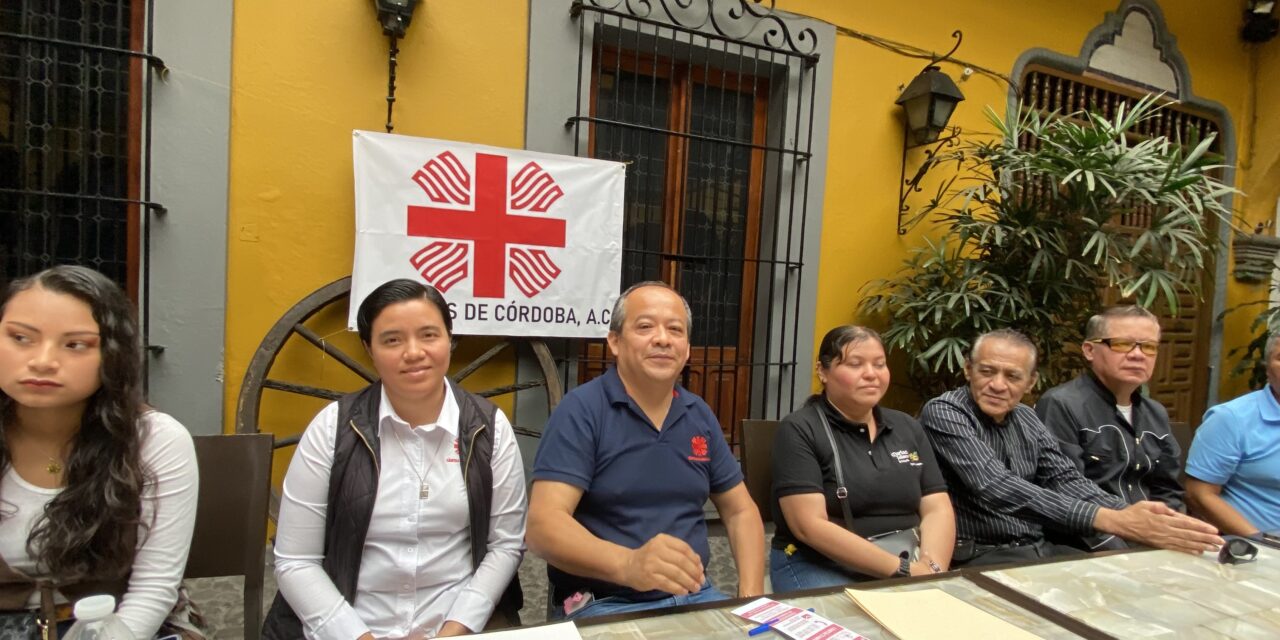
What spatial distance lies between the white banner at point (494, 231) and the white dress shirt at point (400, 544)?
52.5 inches

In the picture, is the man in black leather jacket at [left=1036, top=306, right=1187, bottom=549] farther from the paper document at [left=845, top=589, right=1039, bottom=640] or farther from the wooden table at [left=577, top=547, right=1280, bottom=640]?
the paper document at [left=845, top=589, right=1039, bottom=640]

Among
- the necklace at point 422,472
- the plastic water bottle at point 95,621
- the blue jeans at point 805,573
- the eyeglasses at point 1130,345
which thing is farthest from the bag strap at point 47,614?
the eyeglasses at point 1130,345

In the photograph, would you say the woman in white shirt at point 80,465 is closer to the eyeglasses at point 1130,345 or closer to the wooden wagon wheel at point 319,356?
the wooden wagon wheel at point 319,356

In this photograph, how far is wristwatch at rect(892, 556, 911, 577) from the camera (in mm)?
1774

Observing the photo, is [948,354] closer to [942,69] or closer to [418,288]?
[942,69]

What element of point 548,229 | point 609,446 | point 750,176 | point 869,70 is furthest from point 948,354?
point 609,446

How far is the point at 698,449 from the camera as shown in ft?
5.83

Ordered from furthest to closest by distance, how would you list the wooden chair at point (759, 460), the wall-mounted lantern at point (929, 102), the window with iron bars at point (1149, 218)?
the window with iron bars at point (1149, 218) → the wall-mounted lantern at point (929, 102) → the wooden chair at point (759, 460)

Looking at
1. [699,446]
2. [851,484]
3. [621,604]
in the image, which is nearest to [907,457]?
[851,484]

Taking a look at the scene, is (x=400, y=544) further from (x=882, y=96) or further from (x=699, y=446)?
(x=882, y=96)

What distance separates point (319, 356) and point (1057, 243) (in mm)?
3547

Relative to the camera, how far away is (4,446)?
129 centimetres

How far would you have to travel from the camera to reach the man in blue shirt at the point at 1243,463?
223 cm

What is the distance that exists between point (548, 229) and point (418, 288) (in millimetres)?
1473
